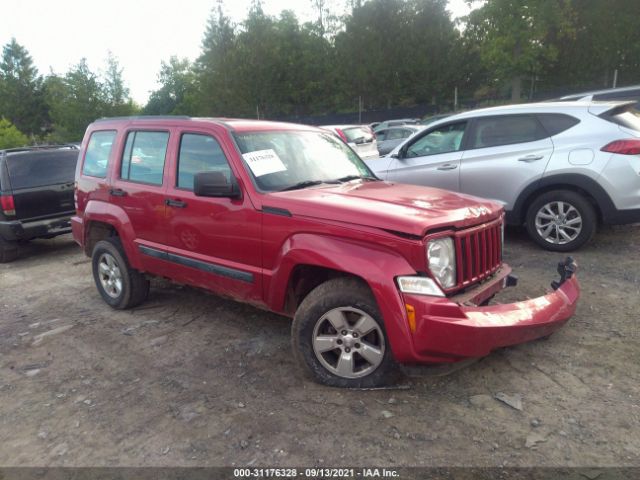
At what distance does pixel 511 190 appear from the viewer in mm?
6133

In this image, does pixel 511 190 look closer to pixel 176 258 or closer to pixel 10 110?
pixel 176 258

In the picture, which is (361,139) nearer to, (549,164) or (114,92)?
(549,164)

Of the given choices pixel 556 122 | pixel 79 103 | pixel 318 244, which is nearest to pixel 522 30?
pixel 556 122

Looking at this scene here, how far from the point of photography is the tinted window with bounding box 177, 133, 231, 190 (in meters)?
4.02

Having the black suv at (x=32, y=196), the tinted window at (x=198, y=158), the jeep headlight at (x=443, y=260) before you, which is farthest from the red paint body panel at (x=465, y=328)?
the black suv at (x=32, y=196)

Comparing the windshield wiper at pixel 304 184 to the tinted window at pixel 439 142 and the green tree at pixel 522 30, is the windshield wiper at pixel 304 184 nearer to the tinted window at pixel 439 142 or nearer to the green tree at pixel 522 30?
the tinted window at pixel 439 142

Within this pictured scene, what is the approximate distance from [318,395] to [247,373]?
66 cm

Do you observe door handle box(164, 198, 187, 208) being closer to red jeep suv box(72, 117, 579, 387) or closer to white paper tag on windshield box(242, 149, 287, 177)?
red jeep suv box(72, 117, 579, 387)

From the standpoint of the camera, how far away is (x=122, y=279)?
5.04 metres

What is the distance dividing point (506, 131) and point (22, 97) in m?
61.3

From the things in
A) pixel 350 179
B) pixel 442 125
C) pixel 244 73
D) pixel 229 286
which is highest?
pixel 244 73

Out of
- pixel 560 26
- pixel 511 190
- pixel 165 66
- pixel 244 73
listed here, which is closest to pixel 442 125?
pixel 511 190

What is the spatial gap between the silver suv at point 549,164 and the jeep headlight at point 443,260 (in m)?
3.34

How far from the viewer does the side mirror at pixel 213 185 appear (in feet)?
11.9
